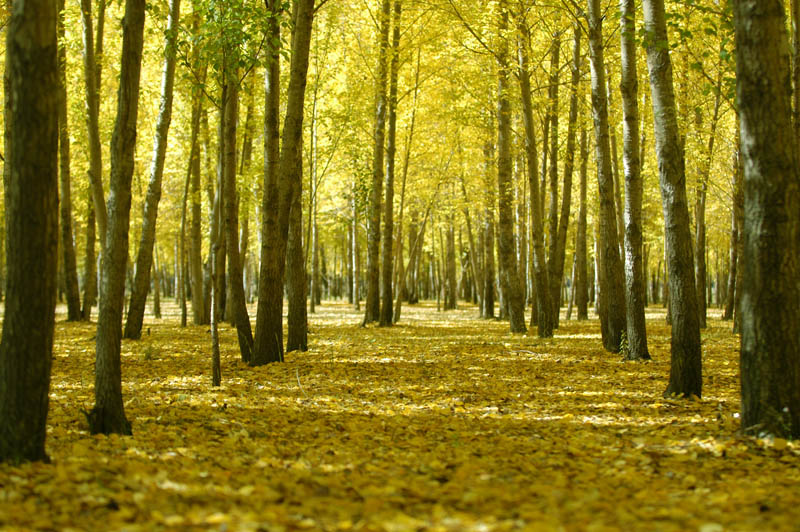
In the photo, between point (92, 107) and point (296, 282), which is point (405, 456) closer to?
point (296, 282)

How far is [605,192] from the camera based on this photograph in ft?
32.5

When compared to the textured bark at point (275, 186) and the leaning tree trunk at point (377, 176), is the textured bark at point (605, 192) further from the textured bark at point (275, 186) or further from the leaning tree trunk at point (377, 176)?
the leaning tree trunk at point (377, 176)

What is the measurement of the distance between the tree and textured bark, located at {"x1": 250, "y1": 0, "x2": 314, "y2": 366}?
5.14m

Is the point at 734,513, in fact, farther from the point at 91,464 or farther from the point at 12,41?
the point at 12,41

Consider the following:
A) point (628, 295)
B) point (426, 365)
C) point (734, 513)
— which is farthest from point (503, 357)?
point (734, 513)

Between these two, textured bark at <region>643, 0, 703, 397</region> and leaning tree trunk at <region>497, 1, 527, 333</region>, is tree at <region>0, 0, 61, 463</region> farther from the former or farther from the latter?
leaning tree trunk at <region>497, 1, 527, 333</region>

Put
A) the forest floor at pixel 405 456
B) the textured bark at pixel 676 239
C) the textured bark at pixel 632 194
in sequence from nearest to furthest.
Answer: the forest floor at pixel 405 456
the textured bark at pixel 676 239
the textured bark at pixel 632 194

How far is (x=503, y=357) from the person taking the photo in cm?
1022

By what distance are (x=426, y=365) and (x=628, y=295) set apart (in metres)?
3.24

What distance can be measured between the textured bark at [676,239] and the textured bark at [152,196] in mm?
8459

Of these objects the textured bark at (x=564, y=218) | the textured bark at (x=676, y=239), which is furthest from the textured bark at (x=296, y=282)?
the textured bark at (x=564, y=218)

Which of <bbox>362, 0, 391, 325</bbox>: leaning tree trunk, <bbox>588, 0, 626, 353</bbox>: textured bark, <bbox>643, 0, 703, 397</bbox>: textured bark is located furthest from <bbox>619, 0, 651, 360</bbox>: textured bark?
<bbox>362, 0, 391, 325</bbox>: leaning tree trunk

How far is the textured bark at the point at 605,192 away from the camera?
31.9ft

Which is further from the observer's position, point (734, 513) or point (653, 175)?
point (653, 175)
